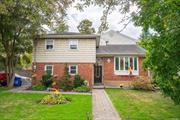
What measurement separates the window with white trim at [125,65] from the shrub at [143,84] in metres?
2.89

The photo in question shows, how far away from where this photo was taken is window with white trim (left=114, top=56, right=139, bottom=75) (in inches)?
1211

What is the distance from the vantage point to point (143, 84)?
27391 millimetres

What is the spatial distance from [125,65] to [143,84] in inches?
161

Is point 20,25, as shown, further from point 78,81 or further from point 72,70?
point 78,81

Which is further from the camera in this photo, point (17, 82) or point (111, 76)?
point (17, 82)

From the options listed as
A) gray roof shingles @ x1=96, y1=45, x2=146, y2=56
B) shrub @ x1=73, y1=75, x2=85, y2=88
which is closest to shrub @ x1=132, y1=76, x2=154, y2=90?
gray roof shingles @ x1=96, y1=45, x2=146, y2=56

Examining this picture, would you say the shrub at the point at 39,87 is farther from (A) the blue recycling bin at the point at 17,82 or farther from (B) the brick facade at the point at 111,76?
(B) the brick facade at the point at 111,76

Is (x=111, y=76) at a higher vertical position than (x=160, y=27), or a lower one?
lower

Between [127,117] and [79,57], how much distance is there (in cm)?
1682

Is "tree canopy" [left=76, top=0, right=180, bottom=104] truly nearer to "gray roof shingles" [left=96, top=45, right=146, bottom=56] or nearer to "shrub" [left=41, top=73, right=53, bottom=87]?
"shrub" [left=41, top=73, right=53, bottom=87]

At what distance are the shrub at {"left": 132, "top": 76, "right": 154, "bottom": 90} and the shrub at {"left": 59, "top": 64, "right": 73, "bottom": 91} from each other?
6.21 metres

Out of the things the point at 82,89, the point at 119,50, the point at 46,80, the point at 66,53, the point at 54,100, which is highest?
the point at 119,50

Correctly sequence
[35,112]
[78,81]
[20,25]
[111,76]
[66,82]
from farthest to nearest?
[111,76] < [78,81] < [66,82] < [20,25] < [35,112]

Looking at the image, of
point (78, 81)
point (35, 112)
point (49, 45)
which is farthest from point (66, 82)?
point (35, 112)
